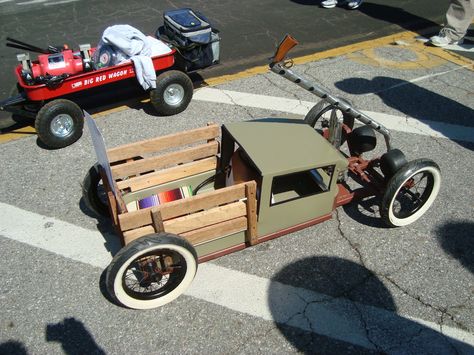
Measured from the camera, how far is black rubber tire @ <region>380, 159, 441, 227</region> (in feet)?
14.1

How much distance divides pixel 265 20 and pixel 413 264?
7.57m

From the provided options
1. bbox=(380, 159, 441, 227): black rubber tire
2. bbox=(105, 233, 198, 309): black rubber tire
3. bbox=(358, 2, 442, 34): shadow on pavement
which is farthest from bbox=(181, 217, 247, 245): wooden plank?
bbox=(358, 2, 442, 34): shadow on pavement

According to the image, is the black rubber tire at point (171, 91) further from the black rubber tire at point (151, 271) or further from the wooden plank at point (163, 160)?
the black rubber tire at point (151, 271)

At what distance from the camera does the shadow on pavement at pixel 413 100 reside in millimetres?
6703

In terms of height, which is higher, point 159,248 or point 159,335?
point 159,248

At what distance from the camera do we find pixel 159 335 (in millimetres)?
3711

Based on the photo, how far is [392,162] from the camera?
445 centimetres

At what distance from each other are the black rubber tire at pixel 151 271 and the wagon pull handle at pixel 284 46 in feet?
6.29

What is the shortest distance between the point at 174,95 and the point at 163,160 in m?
2.33

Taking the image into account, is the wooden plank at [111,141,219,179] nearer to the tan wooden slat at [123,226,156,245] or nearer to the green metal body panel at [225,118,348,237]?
the green metal body panel at [225,118,348,237]

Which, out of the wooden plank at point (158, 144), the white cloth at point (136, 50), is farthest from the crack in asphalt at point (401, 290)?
the white cloth at point (136, 50)

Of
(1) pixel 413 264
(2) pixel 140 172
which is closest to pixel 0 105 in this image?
(2) pixel 140 172

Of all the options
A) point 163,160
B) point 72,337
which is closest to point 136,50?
point 163,160

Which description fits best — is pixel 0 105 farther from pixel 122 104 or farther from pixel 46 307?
pixel 46 307
